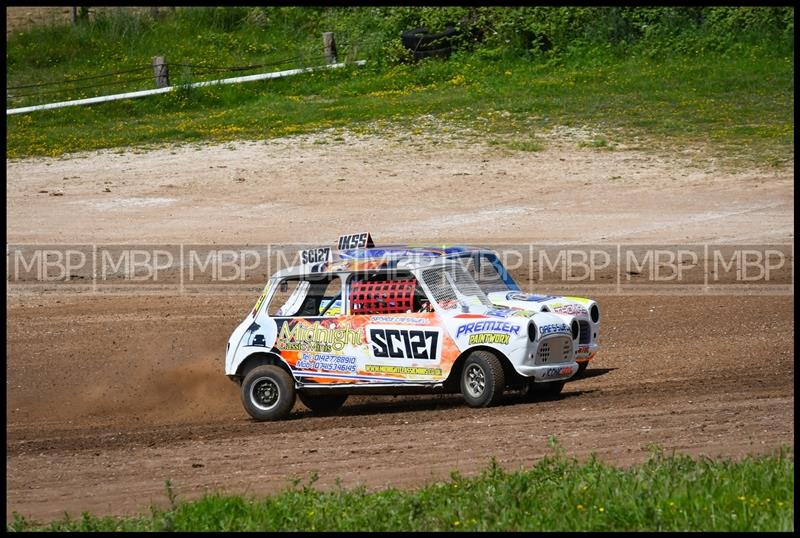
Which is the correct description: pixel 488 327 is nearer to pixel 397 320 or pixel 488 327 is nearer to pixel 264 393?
pixel 397 320

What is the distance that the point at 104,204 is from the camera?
81.8ft

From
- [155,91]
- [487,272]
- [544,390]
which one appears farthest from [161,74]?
[544,390]

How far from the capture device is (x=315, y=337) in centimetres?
1283

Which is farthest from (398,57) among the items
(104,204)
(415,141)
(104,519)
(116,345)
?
(104,519)

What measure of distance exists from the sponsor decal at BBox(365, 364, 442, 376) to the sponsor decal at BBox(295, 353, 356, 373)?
0.64ft

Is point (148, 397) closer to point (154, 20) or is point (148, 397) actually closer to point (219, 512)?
point (219, 512)

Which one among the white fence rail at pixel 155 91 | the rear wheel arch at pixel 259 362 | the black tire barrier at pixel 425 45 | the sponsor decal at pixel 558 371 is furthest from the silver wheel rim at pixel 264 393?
the black tire barrier at pixel 425 45

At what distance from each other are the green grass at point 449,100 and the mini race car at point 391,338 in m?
14.8

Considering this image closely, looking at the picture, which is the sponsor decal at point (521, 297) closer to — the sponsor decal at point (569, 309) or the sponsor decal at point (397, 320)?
the sponsor decal at point (569, 309)

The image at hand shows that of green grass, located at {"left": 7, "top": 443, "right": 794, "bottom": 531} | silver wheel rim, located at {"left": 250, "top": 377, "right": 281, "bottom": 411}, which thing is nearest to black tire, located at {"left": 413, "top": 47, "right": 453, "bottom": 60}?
silver wheel rim, located at {"left": 250, "top": 377, "right": 281, "bottom": 411}

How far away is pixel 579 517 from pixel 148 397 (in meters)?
8.68

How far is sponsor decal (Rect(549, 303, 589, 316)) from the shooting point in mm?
13570

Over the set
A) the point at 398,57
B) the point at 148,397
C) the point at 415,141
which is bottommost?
the point at 148,397

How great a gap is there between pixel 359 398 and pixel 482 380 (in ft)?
9.02
